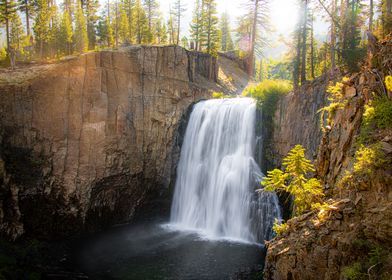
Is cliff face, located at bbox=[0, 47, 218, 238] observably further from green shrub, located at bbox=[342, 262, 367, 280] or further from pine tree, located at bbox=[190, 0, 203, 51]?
green shrub, located at bbox=[342, 262, 367, 280]

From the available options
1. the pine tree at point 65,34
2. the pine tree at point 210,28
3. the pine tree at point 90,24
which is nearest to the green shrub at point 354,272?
the pine tree at point 210,28

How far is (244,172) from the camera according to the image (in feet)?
66.2

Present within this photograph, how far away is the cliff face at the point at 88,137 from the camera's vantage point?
789 inches

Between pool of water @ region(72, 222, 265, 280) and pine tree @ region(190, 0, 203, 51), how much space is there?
2359cm

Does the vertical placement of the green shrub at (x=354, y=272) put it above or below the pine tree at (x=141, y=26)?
below

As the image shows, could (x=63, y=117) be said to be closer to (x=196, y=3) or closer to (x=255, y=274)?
(x=255, y=274)

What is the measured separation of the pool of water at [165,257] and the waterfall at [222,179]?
148 centimetres

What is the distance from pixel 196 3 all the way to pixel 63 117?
83.9 ft

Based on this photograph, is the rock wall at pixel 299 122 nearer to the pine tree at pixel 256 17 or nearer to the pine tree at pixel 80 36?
the pine tree at pixel 256 17

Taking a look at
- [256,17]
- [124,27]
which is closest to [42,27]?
[124,27]

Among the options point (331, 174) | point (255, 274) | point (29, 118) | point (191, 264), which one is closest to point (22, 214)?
point (29, 118)

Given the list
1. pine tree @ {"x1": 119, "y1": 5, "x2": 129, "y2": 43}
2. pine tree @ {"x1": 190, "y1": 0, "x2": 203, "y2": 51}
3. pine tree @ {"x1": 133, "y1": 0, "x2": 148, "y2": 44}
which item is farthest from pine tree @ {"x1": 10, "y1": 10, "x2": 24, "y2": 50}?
pine tree @ {"x1": 190, "y1": 0, "x2": 203, "y2": 51}

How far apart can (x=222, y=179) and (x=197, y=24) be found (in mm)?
23377

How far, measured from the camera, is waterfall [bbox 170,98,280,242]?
19.1 metres
